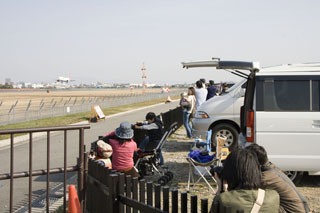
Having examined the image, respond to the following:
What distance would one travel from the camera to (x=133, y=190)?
3857mm

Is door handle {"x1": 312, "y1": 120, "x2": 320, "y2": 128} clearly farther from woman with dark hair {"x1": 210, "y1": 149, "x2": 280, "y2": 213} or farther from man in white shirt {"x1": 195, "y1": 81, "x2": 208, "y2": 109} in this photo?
man in white shirt {"x1": 195, "y1": 81, "x2": 208, "y2": 109}

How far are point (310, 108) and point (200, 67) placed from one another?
212 centimetres

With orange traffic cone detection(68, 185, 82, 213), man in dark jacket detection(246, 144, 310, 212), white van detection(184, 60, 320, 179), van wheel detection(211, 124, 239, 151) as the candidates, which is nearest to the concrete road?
orange traffic cone detection(68, 185, 82, 213)

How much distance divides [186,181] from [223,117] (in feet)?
11.3

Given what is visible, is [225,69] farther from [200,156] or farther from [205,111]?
[205,111]

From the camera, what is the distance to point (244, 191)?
3.04 m

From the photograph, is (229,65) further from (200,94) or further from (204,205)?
(200,94)

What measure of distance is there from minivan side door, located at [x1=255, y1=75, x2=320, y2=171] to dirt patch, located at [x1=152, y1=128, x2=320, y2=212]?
49cm

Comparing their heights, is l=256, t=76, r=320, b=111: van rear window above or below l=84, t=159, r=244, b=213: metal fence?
above

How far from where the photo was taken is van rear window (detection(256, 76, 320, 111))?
6957mm

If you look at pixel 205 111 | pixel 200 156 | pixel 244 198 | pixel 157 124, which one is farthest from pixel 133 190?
pixel 205 111

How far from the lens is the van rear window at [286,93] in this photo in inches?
274

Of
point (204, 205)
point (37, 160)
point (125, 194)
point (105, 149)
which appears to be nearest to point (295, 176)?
point (105, 149)

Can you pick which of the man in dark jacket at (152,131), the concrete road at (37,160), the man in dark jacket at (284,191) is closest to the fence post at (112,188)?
the man in dark jacket at (284,191)
